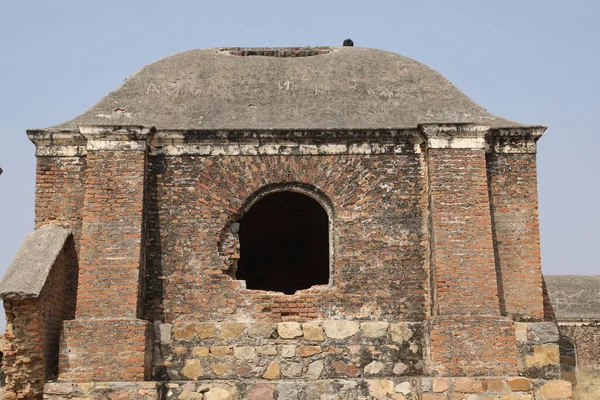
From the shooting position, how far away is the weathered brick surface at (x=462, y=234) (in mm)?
9297

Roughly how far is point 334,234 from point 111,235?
2825 millimetres

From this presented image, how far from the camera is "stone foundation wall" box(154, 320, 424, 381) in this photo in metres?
9.32

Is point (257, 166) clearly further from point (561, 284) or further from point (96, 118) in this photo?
point (561, 284)

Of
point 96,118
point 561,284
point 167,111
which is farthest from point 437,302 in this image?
point 561,284

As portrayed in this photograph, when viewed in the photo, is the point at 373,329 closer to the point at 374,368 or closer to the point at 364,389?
the point at 374,368

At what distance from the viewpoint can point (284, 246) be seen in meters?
14.6

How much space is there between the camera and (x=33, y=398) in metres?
8.95

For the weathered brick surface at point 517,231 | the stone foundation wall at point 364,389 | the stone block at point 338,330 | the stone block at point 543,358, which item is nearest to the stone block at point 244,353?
the stone foundation wall at point 364,389

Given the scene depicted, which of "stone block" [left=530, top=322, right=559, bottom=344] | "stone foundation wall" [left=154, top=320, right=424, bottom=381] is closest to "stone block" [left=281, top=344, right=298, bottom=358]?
"stone foundation wall" [left=154, top=320, right=424, bottom=381]

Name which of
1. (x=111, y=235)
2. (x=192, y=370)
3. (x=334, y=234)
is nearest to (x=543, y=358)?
(x=334, y=234)

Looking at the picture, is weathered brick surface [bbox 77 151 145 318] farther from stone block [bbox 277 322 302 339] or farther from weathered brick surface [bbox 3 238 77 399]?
stone block [bbox 277 322 302 339]

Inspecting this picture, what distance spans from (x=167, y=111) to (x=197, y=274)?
2.38 meters

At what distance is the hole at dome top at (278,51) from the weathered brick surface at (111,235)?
2.87 m

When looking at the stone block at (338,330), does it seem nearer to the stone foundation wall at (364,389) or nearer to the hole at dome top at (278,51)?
the stone foundation wall at (364,389)
